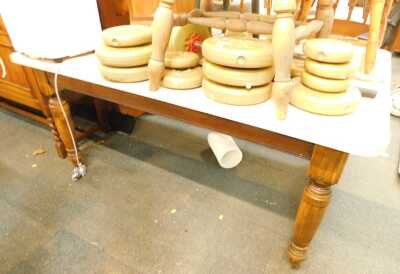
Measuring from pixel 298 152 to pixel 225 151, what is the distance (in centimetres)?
62

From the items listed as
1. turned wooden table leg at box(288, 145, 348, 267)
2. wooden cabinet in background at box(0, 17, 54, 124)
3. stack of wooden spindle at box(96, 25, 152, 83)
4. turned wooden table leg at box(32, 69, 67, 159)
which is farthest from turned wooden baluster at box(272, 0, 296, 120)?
wooden cabinet in background at box(0, 17, 54, 124)

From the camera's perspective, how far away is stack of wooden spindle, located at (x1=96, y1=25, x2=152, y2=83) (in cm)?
68

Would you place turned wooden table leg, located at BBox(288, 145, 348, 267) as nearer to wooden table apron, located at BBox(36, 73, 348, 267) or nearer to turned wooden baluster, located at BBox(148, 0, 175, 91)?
wooden table apron, located at BBox(36, 73, 348, 267)

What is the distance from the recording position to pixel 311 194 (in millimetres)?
607

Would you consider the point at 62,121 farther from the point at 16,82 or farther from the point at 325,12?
the point at 325,12

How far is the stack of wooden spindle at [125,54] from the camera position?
68cm

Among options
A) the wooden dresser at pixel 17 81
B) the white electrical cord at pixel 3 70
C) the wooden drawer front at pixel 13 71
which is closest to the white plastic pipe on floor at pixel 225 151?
the wooden dresser at pixel 17 81

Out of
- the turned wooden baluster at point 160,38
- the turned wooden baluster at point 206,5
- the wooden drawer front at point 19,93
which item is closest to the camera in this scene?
the turned wooden baluster at point 160,38

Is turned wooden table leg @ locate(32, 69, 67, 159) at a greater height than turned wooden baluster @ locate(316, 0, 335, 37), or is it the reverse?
turned wooden baluster @ locate(316, 0, 335, 37)

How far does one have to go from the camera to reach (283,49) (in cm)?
49

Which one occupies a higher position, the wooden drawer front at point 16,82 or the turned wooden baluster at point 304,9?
the turned wooden baluster at point 304,9

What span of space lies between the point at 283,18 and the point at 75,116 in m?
1.40

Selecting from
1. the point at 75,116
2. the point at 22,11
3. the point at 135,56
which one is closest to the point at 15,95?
the point at 75,116

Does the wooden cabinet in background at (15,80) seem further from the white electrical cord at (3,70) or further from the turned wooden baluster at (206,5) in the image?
the turned wooden baluster at (206,5)
